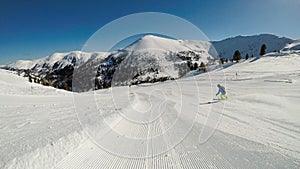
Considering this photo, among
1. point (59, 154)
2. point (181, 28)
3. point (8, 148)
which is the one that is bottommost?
point (59, 154)

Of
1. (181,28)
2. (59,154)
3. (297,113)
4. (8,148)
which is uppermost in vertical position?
(181,28)

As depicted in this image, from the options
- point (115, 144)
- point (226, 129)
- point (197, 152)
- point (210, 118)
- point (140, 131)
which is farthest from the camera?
point (210, 118)

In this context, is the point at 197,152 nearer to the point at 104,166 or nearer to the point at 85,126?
the point at 104,166

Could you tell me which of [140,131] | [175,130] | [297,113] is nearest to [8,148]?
[140,131]

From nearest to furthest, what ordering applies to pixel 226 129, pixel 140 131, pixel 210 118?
pixel 226 129, pixel 140 131, pixel 210 118

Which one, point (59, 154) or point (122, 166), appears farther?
point (59, 154)

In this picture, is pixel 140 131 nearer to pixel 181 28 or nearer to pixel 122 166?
pixel 122 166

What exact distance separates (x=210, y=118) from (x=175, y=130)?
74.3 inches

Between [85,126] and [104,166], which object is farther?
[85,126]

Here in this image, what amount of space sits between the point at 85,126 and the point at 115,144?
1526 millimetres

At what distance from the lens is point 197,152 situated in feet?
11.0

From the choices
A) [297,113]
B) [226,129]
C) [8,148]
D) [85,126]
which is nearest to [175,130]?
[226,129]

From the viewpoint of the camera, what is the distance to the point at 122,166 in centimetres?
308

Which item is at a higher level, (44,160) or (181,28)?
(181,28)
